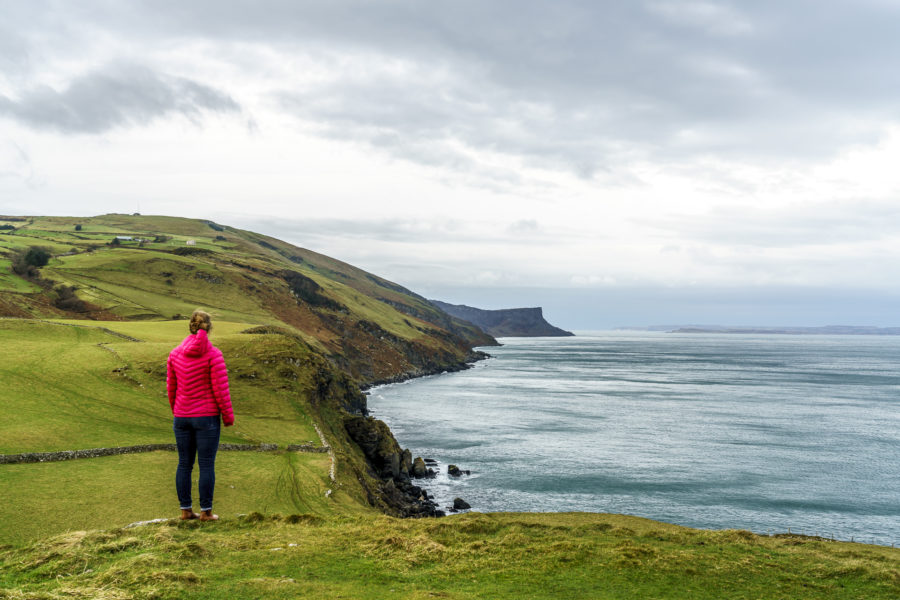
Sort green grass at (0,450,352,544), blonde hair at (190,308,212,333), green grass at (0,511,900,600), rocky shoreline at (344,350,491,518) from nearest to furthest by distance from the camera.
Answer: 1. green grass at (0,511,900,600)
2. blonde hair at (190,308,212,333)
3. green grass at (0,450,352,544)
4. rocky shoreline at (344,350,491,518)

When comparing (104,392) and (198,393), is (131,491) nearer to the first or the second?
(198,393)

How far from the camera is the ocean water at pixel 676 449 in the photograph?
47.2 metres

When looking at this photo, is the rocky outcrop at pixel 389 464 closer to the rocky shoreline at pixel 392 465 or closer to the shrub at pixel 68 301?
the rocky shoreline at pixel 392 465

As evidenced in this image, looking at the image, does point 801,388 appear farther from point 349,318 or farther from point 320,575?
point 320,575

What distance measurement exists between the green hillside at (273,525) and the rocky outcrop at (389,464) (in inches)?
9.8

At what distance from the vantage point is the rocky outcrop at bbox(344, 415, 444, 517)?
4716cm

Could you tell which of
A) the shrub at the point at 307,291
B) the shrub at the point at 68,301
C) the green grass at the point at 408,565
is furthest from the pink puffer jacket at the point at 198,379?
the shrub at the point at 307,291

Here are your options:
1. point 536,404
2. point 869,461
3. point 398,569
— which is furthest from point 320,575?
point 536,404

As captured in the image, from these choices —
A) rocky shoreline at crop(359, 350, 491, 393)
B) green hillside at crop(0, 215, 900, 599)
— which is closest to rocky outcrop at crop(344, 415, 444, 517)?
green hillside at crop(0, 215, 900, 599)

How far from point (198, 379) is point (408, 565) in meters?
7.19

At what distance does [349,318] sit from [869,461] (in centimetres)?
13350

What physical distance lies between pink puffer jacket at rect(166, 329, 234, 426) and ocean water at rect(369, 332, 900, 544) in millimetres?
38223

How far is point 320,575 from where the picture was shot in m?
12.5

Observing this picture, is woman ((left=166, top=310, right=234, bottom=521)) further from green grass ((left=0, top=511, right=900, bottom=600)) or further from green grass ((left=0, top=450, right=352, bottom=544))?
green grass ((left=0, top=450, right=352, bottom=544))
